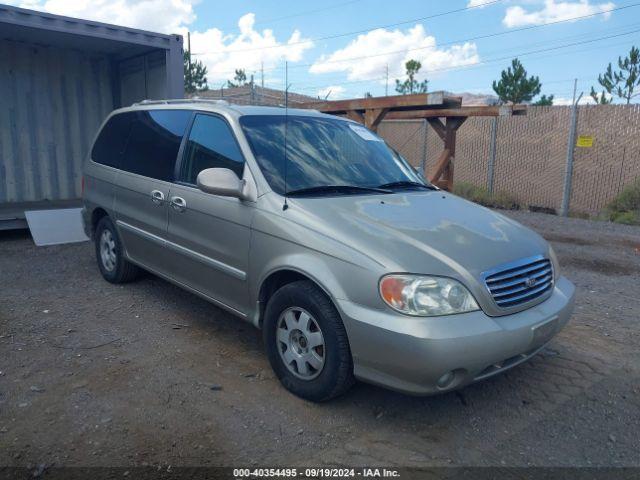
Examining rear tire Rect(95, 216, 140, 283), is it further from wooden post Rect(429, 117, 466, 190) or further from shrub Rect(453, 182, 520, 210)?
shrub Rect(453, 182, 520, 210)

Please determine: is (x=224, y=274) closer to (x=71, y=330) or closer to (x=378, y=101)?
(x=71, y=330)

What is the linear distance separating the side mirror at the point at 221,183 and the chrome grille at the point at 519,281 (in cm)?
172

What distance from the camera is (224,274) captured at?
4.10 m

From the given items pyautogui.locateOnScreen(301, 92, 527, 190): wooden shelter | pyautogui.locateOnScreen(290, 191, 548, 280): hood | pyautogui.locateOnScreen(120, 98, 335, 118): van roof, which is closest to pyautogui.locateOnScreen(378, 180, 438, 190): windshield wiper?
pyautogui.locateOnScreen(290, 191, 548, 280): hood

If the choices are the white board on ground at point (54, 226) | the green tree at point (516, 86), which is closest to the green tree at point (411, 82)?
the green tree at point (516, 86)

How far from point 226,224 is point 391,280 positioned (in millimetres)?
1489

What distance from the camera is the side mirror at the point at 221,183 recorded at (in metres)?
3.79

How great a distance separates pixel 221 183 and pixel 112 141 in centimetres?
262

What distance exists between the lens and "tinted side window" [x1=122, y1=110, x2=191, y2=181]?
15.7 feet

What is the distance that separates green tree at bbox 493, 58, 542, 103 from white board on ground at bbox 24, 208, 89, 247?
23.7 meters

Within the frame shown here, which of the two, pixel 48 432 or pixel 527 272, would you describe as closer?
pixel 48 432

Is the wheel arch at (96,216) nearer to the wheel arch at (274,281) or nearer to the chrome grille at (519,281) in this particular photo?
the wheel arch at (274,281)

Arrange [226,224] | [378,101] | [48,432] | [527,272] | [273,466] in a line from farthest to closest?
[378,101] → [226,224] → [527,272] → [48,432] → [273,466]

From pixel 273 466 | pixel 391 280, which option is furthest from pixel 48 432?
pixel 391 280
